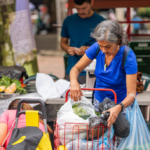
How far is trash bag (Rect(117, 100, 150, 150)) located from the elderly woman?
167mm

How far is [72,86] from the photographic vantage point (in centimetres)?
241

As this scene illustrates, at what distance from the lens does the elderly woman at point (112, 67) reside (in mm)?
2244

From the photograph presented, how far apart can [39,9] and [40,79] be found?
27.9 metres

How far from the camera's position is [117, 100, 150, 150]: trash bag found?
2.34 m

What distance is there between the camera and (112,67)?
2.44 m

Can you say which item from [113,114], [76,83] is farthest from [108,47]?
[113,114]

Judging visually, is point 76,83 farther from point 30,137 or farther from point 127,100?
point 30,137

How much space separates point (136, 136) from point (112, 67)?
66 cm

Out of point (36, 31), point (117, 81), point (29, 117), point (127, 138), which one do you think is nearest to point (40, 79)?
point (29, 117)

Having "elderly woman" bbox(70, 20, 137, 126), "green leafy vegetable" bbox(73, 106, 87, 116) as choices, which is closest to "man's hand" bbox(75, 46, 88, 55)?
"elderly woman" bbox(70, 20, 137, 126)

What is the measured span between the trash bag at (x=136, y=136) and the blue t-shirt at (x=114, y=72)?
255mm

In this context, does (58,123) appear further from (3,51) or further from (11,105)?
(3,51)

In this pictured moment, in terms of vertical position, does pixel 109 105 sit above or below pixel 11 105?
above

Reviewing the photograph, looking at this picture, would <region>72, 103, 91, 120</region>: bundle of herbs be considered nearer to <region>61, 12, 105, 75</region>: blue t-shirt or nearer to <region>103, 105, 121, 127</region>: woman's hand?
<region>103, 105, 121, 127</region>: woman's hand
